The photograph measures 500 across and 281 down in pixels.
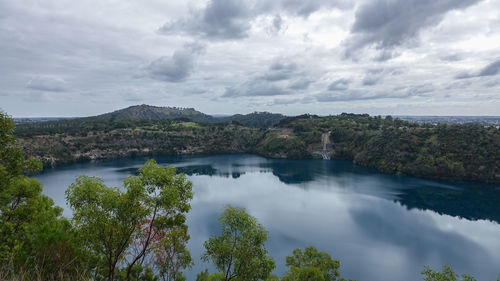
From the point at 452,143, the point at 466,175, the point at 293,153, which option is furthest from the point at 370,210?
the point at 293,153

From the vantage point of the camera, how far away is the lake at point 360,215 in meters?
37.7

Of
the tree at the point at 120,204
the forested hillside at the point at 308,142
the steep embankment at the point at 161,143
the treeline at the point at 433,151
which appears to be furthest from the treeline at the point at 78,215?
the steep embankment at the point at 161,143

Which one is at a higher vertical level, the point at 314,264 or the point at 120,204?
the point at 120,204

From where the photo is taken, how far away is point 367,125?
14650 cm

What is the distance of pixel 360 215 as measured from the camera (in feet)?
181

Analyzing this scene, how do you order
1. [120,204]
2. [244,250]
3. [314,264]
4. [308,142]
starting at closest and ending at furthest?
1. [120,204]
2. [244,250]
3. [314,264]
4. [308,142]

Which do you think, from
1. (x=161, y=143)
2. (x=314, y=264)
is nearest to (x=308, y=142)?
(x=161, y=143)

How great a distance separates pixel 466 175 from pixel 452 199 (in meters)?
23.4

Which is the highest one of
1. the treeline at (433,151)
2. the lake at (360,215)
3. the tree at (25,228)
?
the tree at (25,228)

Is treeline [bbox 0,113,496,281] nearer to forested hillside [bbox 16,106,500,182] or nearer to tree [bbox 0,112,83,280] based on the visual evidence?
tree [bbox 0,112,83,280]

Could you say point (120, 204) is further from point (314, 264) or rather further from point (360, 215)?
point (360, 215)

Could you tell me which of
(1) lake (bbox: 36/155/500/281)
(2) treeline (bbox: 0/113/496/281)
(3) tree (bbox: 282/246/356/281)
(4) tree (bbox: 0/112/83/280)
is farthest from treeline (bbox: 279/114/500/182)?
(4) tree (bbox: 0/112/83/280)

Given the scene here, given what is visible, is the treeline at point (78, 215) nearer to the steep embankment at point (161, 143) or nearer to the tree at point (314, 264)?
the tree at point (314, 264)

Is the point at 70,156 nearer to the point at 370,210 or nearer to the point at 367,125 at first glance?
the point at 370,210
